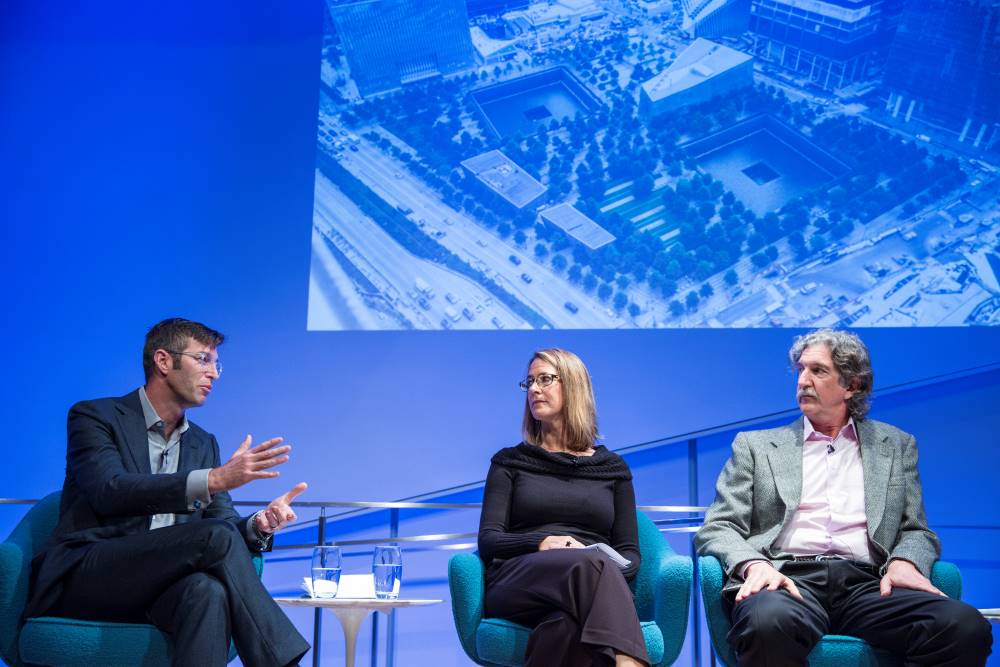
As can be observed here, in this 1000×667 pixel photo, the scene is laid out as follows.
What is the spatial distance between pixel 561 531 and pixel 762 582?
625 mm

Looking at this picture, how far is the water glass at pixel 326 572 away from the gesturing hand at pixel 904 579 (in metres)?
1.43

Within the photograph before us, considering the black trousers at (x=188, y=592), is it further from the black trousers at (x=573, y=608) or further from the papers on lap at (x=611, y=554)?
the papers on lap at (x=611, y=554)

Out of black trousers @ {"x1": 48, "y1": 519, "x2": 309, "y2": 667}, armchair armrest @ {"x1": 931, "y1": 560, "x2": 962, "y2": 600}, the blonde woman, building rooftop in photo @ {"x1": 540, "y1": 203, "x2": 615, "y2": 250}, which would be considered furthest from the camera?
building rooftop in photo @ {"x1": 540, "y1": 203, "x2": 615, "y2": 250}

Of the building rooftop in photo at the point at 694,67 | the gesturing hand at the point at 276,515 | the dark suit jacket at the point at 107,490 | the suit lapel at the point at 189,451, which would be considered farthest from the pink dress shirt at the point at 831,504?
the building rooftop in photo at the point at 694,67

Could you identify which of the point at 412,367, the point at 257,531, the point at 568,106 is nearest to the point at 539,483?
the point at 257,531

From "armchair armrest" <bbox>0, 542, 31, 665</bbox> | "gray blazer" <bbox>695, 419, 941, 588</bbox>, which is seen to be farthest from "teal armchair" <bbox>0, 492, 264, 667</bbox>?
"gray blazer" <bbox>695, 419, 941, 588</bbox>

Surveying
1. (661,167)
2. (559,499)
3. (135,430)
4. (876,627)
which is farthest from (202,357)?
(661,167)

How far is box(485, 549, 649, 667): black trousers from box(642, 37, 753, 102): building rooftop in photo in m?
2.63

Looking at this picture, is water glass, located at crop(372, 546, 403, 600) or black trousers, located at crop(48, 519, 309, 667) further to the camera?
water glass, located at crop(372, 546, 403, 600)

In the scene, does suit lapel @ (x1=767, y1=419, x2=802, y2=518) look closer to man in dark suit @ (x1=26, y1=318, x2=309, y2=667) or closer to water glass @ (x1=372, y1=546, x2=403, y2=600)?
water glass @ (x1=372, y1=546, x2=403, y2=600)

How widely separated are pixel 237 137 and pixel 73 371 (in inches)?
53.3

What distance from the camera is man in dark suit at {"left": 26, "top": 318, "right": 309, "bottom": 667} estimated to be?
235 cm

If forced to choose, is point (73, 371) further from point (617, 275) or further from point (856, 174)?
point (856, 174)

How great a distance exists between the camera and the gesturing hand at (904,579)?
2.55m
